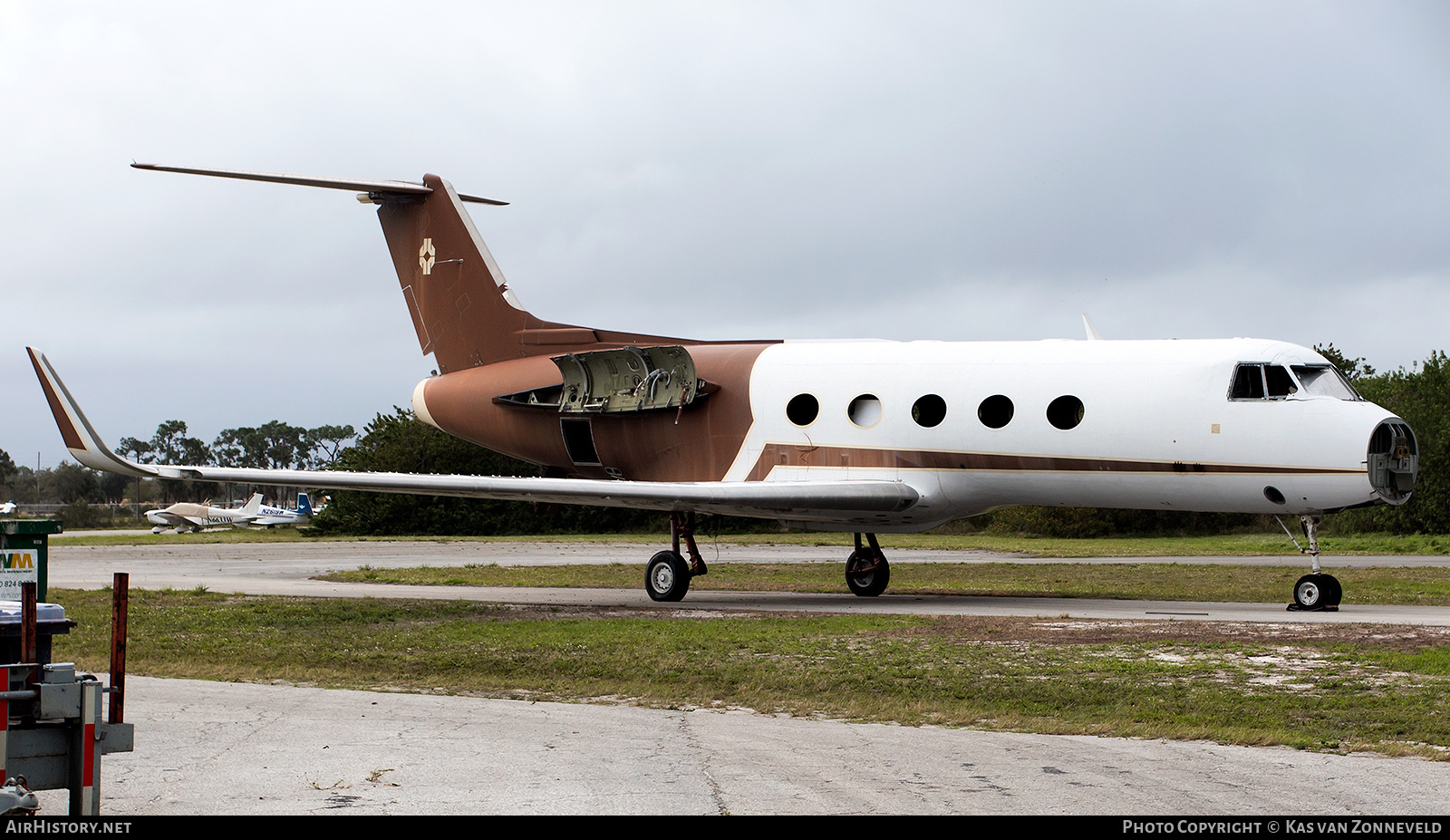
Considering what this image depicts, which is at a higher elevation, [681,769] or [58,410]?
[58,410]

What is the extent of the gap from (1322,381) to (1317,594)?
2.72m

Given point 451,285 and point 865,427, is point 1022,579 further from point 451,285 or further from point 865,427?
point 451,285

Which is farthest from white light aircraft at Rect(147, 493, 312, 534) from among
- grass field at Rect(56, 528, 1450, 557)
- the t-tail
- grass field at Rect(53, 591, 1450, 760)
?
grass field at Rect(53, 591, 1450, 760)

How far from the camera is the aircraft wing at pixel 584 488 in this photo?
17844 mm

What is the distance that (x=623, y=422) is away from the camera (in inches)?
854

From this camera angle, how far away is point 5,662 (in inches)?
210

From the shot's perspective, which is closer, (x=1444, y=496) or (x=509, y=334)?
(x=509, y=334)

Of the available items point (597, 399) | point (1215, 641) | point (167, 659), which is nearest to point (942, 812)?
point (1215, 641)

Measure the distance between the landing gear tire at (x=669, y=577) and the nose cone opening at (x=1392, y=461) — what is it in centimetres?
930

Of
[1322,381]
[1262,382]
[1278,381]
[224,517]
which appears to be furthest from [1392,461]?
[224,517]

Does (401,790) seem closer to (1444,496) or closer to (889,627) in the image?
(889,627)

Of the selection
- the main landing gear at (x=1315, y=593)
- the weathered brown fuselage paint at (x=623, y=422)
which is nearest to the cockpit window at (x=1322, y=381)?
the main landing gear at (x=1315, y=593)

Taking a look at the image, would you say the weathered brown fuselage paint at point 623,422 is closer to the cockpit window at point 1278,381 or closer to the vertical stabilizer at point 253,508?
the cockpit window at point 1278,381

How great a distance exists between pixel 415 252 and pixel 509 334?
2.80 meters
